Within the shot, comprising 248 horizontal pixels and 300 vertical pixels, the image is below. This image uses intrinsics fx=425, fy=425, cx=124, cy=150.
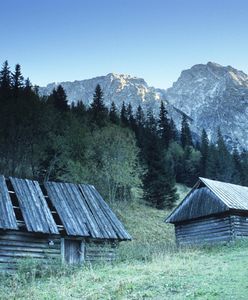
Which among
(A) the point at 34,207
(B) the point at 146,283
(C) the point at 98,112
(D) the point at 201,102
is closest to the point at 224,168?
(C) the point at 98,112

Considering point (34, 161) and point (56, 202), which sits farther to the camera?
point (34, 161)

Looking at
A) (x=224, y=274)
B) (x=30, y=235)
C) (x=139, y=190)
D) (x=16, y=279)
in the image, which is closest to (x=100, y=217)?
(x=30, y=235)

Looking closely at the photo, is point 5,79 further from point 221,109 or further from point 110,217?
point 221,109

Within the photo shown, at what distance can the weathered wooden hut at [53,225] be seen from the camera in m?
21.0

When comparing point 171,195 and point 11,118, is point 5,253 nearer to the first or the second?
point 11,118

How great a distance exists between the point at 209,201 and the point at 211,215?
1.15 meters

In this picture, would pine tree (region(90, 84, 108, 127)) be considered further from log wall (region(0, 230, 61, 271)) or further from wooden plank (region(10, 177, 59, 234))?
log wall (region(0, 230, 61, 271))

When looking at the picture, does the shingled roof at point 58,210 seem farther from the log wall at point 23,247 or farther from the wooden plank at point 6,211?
the log wall at point 23,247

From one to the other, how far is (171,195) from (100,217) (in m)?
34.2

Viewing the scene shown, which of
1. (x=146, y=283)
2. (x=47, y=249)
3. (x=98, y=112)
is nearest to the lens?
(x=146, y=283)

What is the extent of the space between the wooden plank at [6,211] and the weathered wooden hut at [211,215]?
56.0 feet

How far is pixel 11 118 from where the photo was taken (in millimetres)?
45906

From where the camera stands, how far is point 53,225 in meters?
22.0

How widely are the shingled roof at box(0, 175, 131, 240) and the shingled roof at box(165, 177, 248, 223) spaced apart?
35.9ft
